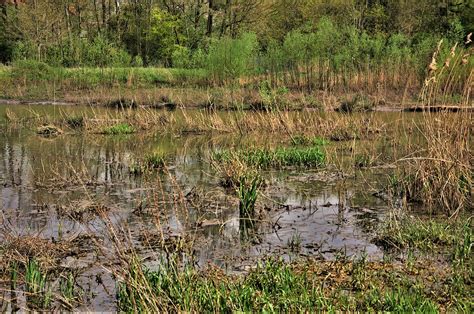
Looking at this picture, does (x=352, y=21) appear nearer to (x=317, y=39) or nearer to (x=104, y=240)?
(x=317, y=39)

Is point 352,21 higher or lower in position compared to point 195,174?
higher

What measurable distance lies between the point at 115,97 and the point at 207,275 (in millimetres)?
23832

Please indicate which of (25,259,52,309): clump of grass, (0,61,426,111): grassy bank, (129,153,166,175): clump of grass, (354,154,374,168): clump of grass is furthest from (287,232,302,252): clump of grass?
(0,61,426,111): grassy bank

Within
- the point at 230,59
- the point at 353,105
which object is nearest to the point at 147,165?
the point at 353,105

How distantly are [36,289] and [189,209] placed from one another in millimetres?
3719

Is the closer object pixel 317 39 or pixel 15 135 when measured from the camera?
pixel 15 135

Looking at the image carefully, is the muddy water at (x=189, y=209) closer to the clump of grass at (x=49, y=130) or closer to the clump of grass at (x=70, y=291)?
the clump of grass at (x=70, y=291)

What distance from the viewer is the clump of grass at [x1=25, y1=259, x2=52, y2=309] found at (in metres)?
5.15

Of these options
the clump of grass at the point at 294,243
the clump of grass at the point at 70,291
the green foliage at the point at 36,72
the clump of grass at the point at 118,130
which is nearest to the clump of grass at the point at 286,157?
the clump of grass at the point at 294,243

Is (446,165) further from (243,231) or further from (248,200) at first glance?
(243,231)

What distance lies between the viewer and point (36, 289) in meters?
5.21

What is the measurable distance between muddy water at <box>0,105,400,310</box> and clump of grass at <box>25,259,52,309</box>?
41 centimetres

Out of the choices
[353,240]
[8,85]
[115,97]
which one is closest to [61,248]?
[353,240]

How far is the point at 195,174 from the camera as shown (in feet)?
39.2
